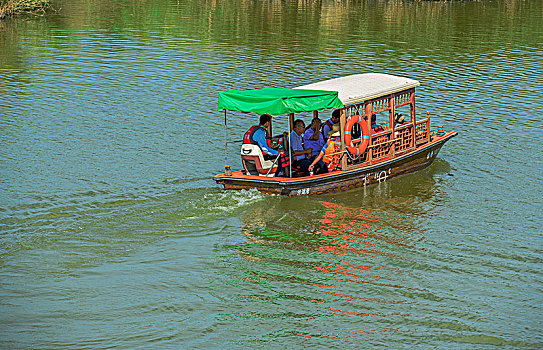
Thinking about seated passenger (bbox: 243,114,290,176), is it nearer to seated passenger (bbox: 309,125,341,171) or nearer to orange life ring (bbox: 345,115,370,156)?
seated passenger (bbox: 309,125,341,171)

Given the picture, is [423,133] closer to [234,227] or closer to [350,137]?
[350,137]

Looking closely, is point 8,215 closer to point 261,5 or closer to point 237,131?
point 237,131

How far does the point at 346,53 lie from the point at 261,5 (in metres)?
16.1

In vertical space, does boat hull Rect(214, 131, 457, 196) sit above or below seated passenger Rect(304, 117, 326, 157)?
below

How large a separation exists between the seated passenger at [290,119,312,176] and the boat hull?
23.2 inches

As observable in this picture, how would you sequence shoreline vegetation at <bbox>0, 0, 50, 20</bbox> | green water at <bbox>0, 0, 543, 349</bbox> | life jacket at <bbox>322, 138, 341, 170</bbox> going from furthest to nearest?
1. shoreline vegetation at <bbox>0, 0, 50, 20</bbox>
2. life jacket at <bbox>322, 138, 341, 170</bbox>
3. green water at <bbox>0, 0, 543, 349</bbox>

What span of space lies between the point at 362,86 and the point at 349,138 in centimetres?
115

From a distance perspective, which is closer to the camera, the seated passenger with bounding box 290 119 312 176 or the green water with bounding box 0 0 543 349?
the green water with bounding box 0 0 543 349

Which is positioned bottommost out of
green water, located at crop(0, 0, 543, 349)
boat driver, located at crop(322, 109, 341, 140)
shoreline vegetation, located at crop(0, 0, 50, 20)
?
green water, located at crop(0, 0, 543, 349)

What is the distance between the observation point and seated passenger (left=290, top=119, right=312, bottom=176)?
15.0 m

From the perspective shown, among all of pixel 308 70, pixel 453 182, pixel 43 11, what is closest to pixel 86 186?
pixel 453 182

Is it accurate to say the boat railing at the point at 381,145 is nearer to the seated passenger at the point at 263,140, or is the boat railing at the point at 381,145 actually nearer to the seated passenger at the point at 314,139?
the seated passenger at the point at 314,139

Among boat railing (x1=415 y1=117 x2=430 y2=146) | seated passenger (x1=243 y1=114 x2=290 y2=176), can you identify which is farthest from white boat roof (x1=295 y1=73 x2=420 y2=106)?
seated passenger (x1=243 y1=114 x2=290 y2=176)

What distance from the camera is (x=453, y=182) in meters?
16.1
